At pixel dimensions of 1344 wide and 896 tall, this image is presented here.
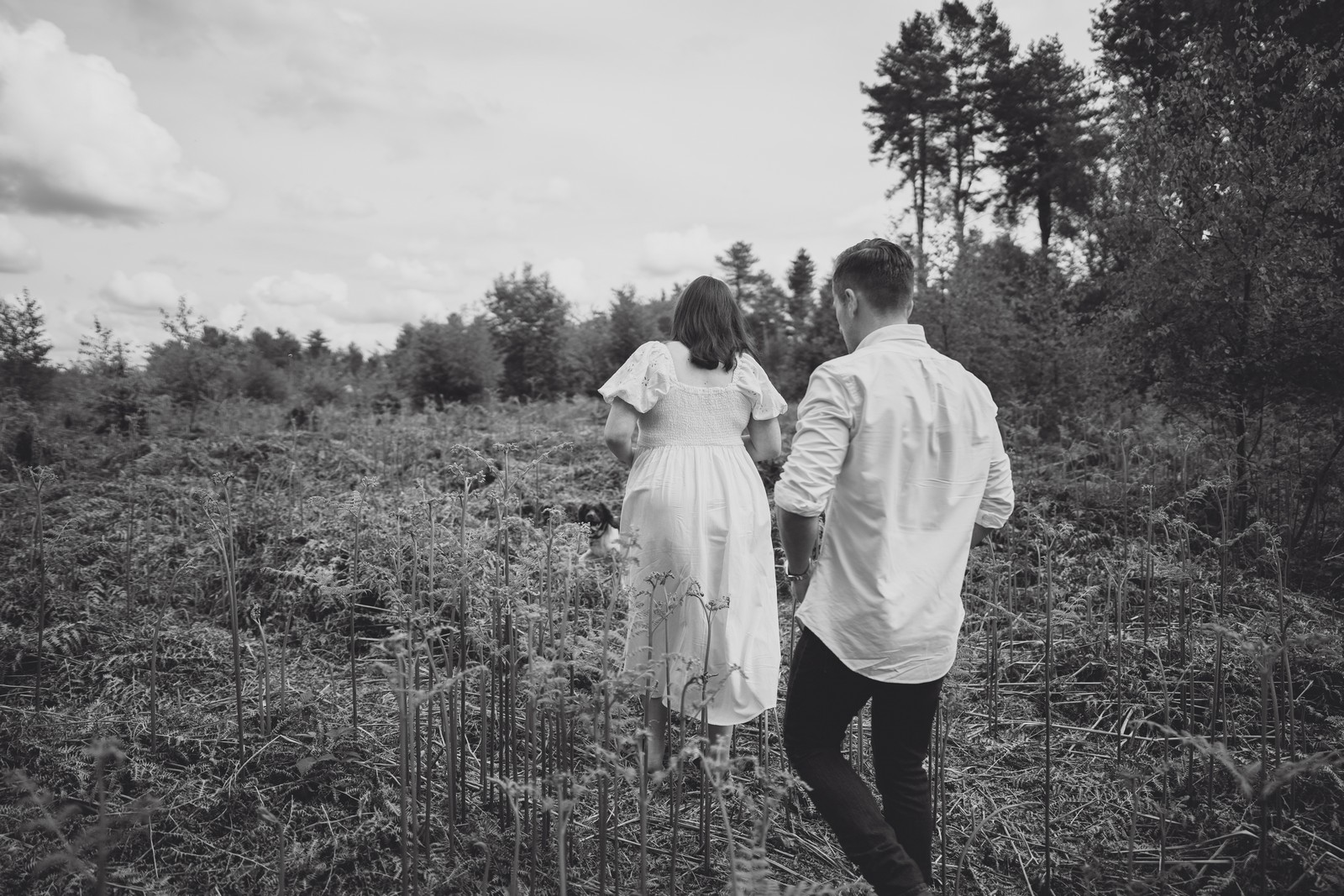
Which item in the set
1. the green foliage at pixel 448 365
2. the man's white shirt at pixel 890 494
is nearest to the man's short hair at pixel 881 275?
the man's white shirt at pixel 890 494

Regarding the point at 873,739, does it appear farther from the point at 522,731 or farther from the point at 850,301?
the point at 522,731

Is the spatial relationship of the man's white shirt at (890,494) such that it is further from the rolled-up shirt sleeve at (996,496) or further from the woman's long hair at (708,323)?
the woman's long hair at (708,323)

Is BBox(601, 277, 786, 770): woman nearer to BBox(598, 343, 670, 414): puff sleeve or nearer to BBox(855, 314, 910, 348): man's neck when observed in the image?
BBox(598, 343, 670, 414): puff sleeve

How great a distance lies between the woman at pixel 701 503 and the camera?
2.85 metres

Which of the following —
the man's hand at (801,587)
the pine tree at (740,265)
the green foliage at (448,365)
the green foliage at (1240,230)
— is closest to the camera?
the man's hand at (801,587)

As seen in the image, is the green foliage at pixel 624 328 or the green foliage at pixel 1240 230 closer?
the green foliage at pixel 1240 230

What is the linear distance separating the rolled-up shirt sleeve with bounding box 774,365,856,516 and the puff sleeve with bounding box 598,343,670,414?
1035 millimetres

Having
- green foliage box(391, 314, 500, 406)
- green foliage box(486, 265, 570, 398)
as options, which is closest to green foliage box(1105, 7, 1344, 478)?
green foliage box(391, 314, 500, 406)

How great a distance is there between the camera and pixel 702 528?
2852mm

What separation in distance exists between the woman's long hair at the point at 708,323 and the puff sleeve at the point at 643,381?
0.48 feet

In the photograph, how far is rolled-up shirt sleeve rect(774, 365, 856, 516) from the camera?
6.21 ft

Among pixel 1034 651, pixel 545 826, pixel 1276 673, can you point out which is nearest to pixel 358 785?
pixel 545 826

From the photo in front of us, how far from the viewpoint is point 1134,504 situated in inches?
234

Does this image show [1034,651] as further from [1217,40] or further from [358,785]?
[1217,40]
